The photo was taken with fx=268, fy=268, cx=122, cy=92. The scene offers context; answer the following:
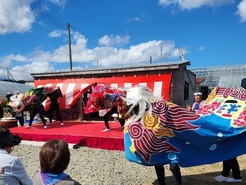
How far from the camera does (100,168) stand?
531 cm

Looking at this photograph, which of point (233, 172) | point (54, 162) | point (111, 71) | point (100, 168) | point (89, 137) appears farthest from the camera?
point (111, 71)

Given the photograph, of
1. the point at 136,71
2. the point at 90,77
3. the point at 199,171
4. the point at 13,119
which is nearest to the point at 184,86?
the point at 136,71

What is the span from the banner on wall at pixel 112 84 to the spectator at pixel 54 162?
7512mm

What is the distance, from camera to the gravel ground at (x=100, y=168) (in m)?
4.68

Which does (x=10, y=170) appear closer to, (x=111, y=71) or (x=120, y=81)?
(x=120, y=81)

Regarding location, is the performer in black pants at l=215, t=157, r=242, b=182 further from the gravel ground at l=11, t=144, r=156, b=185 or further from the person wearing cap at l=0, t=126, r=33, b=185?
the person wearing cap at l=0, t=126, r=33, b=185

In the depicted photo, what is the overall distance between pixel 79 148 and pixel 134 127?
12.2ft

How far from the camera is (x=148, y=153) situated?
3533 millimetres

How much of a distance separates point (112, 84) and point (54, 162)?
8329 millimetres

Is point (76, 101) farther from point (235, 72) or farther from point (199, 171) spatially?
point (235, 72)

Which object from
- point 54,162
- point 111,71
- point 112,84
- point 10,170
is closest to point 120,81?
point 112,84

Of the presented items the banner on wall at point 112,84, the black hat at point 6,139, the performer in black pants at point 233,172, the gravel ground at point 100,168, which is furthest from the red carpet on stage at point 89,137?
the black hat at point 6,139

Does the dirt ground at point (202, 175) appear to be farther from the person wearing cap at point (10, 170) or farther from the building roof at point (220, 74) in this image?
the building roof at point (220, 74)

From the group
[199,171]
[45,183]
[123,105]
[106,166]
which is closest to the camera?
[45,183]
